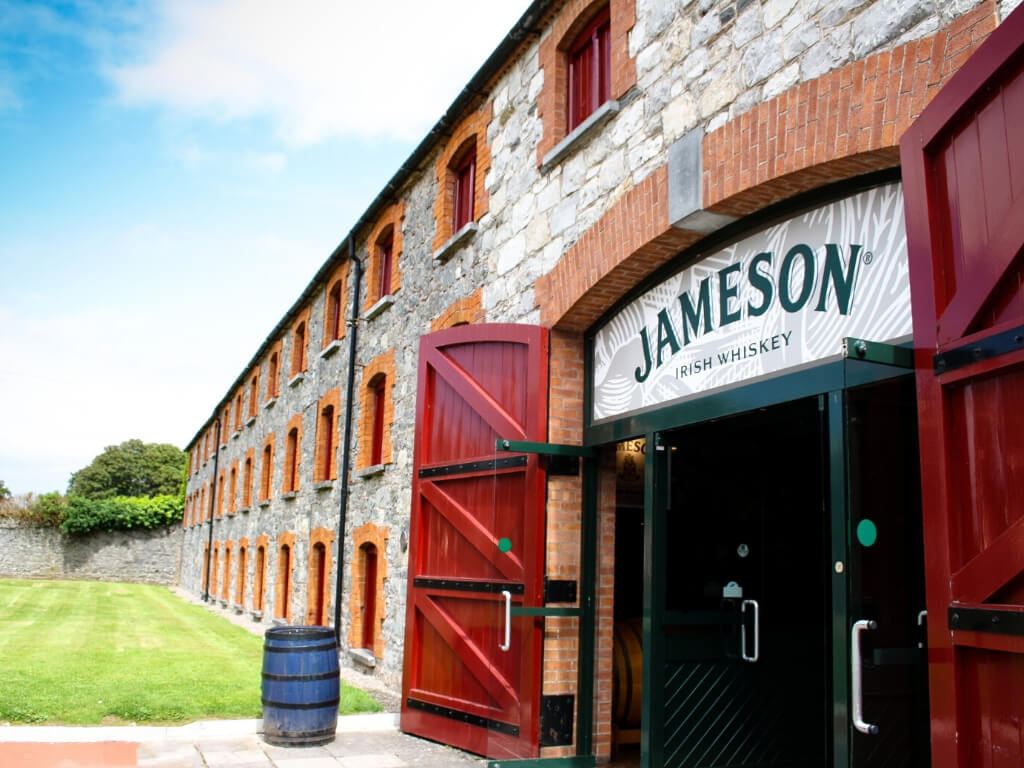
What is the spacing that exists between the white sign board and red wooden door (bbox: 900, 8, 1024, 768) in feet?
2.29

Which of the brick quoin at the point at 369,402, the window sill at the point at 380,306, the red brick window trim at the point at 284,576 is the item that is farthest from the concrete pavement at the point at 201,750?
the red brick window trim at the point at 284,576

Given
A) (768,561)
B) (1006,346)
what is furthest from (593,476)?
(1006,346)

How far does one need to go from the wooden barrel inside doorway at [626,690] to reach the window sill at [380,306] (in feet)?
20.6

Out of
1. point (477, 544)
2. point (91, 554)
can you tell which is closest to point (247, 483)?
point (477, 544)

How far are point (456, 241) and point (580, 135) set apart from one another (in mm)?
2829

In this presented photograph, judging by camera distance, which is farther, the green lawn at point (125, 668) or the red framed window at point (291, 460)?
the red framed window at point (291, 460)

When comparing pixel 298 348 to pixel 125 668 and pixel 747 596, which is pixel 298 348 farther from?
pixel 747 596

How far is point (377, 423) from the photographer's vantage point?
1337cm

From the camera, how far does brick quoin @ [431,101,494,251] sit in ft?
29.8

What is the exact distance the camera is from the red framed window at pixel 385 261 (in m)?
13.2

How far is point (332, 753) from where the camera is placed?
22.7 ft

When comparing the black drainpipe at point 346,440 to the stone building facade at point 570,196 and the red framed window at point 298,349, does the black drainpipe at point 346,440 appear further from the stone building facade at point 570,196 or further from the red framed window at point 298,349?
the red framed window at point 298,349

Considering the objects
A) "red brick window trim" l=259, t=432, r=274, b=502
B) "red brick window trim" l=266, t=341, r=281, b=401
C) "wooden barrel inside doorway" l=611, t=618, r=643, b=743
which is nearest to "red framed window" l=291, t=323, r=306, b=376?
"red brick window trim" l=266, t=341, r=281, b=401

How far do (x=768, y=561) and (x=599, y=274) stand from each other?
2.61 meters
